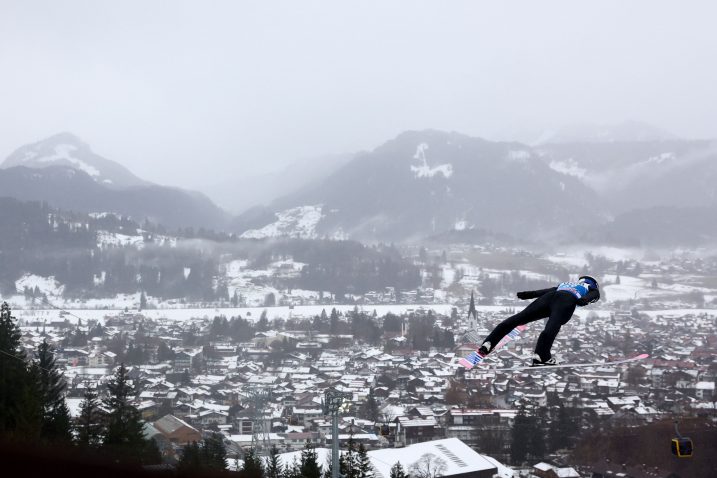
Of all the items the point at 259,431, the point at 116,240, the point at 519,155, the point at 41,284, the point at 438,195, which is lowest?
the point at 259,431

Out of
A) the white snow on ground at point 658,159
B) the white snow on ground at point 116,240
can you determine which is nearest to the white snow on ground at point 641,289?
the white snow on ground at point 116,240

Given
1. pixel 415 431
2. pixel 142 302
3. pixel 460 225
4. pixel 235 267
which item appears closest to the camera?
pixel 415 431

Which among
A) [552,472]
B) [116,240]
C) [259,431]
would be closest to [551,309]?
[552,472]

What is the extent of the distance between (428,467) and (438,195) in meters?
140

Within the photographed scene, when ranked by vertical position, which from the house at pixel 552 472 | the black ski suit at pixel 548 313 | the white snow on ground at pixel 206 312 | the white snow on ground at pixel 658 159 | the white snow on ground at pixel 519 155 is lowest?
the house at pixel 552 472

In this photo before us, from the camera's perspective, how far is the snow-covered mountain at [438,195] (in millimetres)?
147000

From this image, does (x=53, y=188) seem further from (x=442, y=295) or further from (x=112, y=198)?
(x=442, y=295)

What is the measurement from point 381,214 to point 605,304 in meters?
81.2

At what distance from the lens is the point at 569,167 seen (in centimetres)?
18788

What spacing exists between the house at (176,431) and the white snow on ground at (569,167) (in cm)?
16889

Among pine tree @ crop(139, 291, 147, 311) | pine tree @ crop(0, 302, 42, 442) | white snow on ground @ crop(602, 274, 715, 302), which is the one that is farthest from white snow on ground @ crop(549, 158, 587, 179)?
pine tree @ crop(0, 302, 42, 442)

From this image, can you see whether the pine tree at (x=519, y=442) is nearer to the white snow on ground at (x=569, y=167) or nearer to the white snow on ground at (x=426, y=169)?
the white snow on ground at (x=426, y=169)

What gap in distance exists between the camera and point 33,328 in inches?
2124

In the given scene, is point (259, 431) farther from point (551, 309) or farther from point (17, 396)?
point (551, 309)
